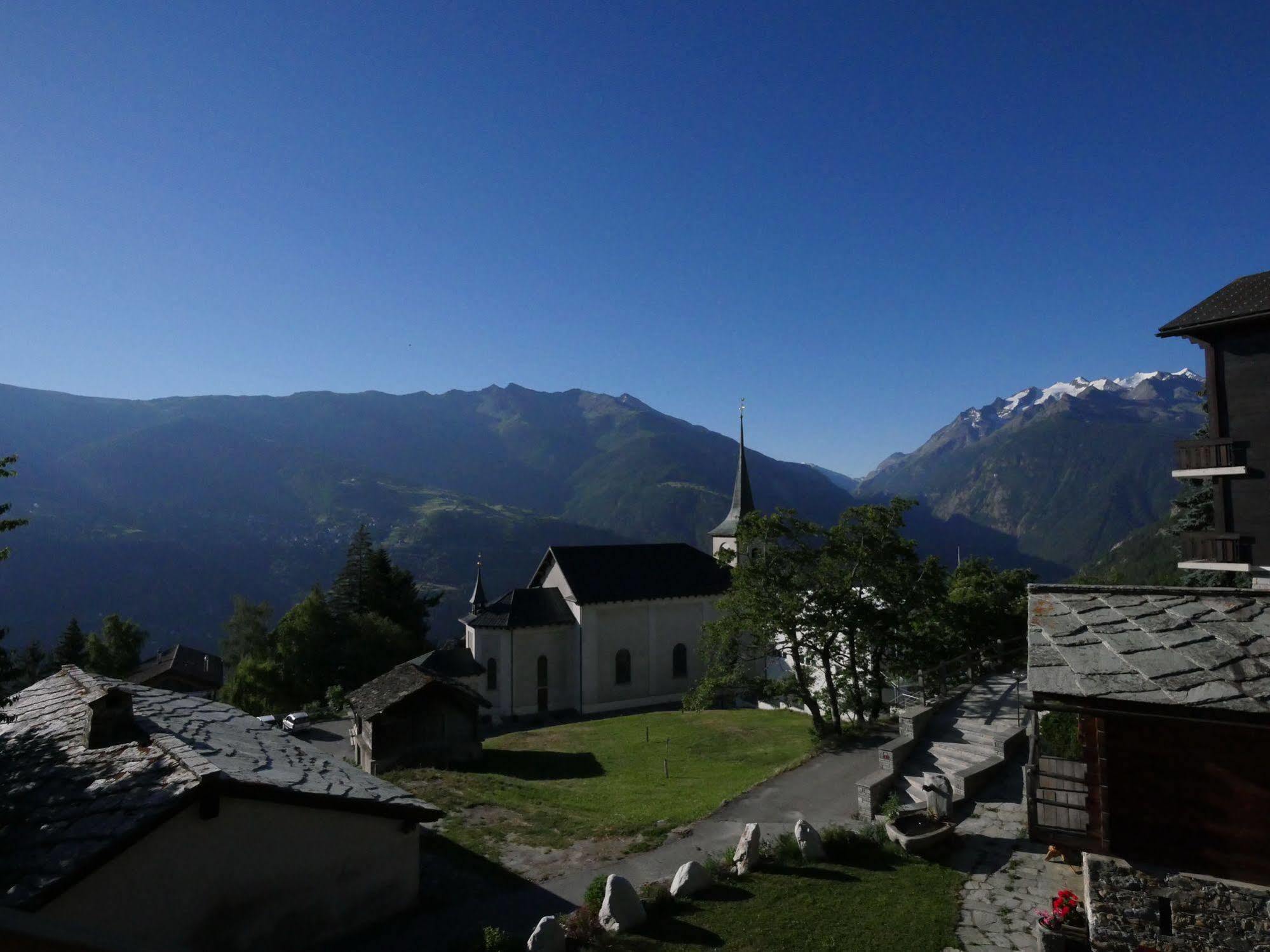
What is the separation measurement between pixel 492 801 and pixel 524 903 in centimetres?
772

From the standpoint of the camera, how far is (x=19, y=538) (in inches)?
6383

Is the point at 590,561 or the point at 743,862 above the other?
the point at 590,561

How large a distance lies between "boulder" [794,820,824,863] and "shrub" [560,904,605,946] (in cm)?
418

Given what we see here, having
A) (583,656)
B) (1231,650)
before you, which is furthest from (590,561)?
(1231,650)

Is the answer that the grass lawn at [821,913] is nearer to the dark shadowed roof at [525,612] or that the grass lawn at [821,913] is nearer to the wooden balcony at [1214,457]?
the wooden balcony at [1214,457]

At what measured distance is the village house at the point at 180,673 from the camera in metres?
45.8

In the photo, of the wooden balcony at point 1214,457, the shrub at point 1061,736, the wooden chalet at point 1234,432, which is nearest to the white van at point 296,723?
the shrub at point 1061,736

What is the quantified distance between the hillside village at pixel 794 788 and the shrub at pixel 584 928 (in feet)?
0.14

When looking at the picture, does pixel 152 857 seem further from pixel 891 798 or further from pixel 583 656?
pixel 583 656

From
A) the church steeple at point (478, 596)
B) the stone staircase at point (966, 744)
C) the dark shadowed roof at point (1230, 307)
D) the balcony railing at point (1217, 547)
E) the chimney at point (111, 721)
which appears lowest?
the stone staircase at point (966, 744)

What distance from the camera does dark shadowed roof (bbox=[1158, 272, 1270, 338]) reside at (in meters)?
15.9

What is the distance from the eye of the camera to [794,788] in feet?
61.0

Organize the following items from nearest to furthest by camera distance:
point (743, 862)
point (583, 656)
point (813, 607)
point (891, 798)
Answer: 1. point (743, 862)
2. point (891, 798)
3. point (813, 607)
4. point (583, 656)

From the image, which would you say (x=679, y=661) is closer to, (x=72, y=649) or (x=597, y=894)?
(x=597, y=894)
